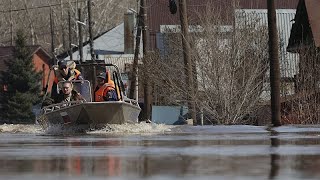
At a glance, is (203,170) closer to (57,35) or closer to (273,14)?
(273,14)

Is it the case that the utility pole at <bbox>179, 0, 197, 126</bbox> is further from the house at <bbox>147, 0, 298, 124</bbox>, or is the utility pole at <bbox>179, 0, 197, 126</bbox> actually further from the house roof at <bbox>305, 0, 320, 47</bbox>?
the house roof at <bbox>305, 0, 320, 47</bbox>

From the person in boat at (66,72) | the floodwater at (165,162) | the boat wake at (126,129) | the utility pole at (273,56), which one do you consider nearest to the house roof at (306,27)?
the utility pole at (273,56)

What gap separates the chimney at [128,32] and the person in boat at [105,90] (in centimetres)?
4889

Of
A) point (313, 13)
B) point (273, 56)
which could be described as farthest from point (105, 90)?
point (313, 13)

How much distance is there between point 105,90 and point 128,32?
54059mm

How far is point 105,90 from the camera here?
2553 centimetres

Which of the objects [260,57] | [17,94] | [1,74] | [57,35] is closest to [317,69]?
[260,57]

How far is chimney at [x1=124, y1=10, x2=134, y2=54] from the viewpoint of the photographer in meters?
77.7

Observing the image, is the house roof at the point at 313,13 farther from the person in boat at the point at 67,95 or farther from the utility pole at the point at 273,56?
the person in boat at the point at 67,95

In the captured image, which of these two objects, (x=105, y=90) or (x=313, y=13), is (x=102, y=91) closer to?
(x=105, y=90)

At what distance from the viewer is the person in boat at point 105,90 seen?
83.8 feet

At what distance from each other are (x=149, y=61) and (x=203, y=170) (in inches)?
1404

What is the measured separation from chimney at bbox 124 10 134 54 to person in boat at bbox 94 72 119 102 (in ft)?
160

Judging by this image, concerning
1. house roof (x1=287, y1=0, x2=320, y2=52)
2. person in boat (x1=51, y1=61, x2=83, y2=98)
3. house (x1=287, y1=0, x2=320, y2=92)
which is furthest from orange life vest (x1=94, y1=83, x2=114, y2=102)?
house roof (x1=287, y1=0, x2=320, y2=52)
